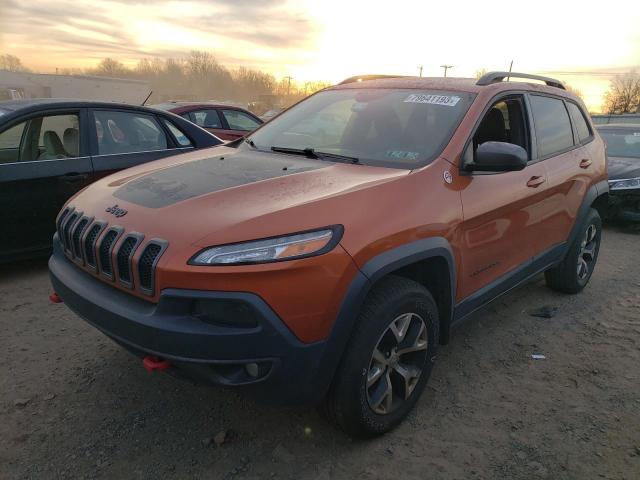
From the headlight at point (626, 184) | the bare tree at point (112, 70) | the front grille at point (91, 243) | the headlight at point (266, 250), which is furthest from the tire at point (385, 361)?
the bare tree at point (112, 70)

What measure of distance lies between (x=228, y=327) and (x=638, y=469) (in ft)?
6.71

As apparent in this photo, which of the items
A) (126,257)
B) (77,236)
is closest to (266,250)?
(126,257)

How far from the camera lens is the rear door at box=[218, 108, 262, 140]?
938cm

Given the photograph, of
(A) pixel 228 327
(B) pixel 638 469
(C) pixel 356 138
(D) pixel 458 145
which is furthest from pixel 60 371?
(B) pixel 638 469

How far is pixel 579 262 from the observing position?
14.6ft

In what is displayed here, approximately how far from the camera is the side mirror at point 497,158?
2.68m

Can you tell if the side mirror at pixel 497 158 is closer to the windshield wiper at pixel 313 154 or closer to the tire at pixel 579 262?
the windshield wiper at pixel 313 154

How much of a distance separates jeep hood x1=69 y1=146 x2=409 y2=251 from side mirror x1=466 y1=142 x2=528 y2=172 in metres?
0.51

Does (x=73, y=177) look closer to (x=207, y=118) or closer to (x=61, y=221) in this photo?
(x=61, y=221)

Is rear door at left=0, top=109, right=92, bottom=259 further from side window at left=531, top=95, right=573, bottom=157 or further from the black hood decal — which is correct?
side window at left=531, top=95, right=573, bottom=157

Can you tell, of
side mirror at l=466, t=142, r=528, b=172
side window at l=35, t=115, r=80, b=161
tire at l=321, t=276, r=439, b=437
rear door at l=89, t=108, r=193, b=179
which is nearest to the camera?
tire at l=321, t=276, r=439, b=437

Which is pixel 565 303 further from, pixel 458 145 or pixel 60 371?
pixel 60 371

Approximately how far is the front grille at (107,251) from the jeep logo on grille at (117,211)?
9cm

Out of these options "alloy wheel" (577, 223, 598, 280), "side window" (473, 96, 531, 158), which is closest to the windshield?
"alloy wheel" (577, 223, 598, 280)
